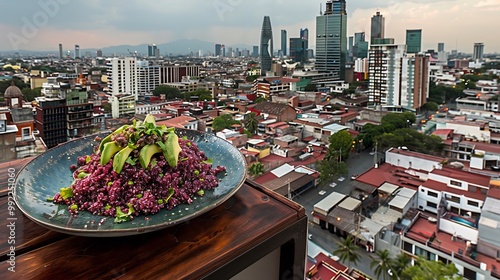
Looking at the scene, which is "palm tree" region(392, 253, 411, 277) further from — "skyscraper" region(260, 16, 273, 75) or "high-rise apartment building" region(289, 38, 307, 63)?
"high-rise apartment building" region(289, 38, 307, 63)

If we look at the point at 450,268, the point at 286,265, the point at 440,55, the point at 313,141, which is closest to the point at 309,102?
the point at 313,141

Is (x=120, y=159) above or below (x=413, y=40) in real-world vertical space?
below

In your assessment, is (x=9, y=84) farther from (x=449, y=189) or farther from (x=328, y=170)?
(x=449, y=189)

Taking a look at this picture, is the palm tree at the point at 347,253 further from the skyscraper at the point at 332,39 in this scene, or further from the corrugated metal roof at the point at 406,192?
the skyscraper at the point at 332,39

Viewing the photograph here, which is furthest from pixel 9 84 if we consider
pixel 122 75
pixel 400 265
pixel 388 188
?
pixel 400 265

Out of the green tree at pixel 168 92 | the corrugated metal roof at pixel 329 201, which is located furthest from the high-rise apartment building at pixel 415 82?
the green tree at pixel 168 92

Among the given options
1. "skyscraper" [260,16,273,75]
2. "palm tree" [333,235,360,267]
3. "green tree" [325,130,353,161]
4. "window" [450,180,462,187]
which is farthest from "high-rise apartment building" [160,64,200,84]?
"palm tree" [333,235,360,267]
